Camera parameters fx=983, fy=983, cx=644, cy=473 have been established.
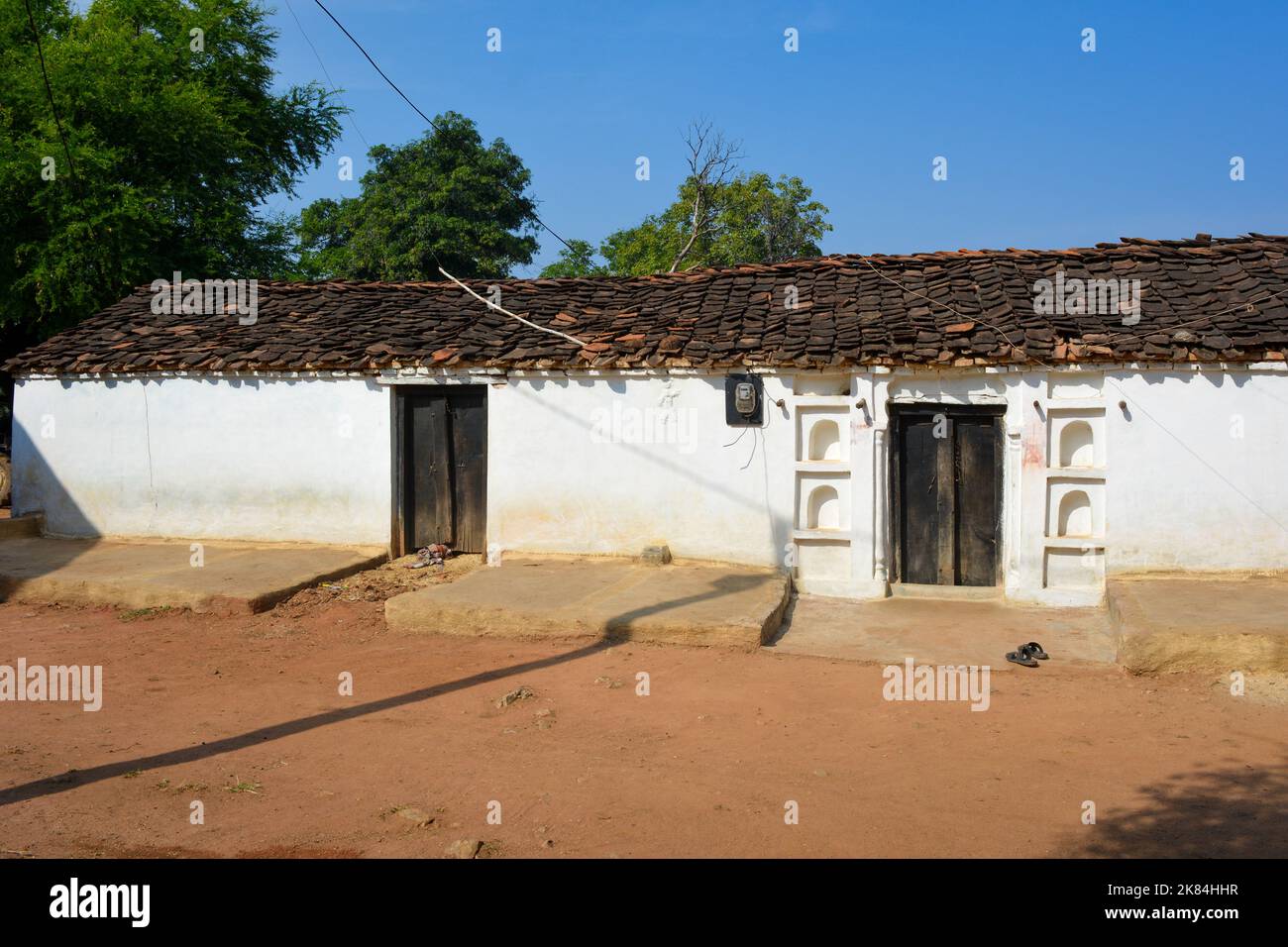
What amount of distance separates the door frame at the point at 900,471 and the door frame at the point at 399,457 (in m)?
4.66

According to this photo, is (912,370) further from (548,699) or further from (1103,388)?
(548,699)

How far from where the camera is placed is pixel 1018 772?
5641 millimetres

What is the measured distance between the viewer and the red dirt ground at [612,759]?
4.79 m

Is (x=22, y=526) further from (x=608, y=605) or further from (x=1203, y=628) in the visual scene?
(x=1203, y=628)

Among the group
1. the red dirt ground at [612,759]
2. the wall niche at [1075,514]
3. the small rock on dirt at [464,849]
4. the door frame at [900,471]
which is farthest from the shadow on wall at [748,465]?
the small rock on dirt at [464,849]

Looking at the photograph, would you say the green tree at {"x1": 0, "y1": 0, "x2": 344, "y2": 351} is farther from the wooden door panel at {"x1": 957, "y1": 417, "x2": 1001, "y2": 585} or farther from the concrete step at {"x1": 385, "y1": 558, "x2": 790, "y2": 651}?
the wooden door panel at {"x1": 957, "y1": 417, "x2": 1001, "y2": 585}

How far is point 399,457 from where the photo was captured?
11805 millimetres

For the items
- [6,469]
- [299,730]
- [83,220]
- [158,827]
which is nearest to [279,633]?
[299,730]

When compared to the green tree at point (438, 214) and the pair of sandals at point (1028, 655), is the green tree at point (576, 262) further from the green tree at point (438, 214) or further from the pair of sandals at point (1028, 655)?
the pair of sandals at point (1028, 655)

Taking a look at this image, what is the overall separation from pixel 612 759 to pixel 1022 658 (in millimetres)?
3837

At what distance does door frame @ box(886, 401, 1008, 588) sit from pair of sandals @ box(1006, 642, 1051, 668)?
1.92 m

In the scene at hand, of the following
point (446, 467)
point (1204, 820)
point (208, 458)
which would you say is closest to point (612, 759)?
point (1204, 820)

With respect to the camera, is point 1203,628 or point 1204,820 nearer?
point 1204,820
